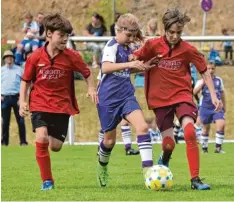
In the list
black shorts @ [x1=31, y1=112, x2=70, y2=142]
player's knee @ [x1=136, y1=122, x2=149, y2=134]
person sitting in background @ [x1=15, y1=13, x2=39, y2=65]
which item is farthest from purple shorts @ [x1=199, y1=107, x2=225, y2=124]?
player's knee @ [x1=136, y1=122, x2=149, y2=134]

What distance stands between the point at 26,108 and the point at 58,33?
2.97 feet

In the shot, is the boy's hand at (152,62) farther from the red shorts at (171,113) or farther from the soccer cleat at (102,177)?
the soccer cleat at (102,177)

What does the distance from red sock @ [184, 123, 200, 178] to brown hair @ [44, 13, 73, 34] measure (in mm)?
1715

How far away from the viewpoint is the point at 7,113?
66.3 ft

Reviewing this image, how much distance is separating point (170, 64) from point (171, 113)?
1.89 ft

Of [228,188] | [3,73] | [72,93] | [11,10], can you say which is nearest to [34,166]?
[72,93]

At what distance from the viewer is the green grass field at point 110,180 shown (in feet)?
30.3

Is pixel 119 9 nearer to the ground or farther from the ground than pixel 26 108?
nearer to the ground

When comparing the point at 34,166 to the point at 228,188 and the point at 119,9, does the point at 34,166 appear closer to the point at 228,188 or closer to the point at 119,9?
the point at 228,188

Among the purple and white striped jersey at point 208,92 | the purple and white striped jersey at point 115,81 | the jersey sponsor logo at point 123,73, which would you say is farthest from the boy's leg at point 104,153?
Result: the purple and white striped jersey at point 208,92

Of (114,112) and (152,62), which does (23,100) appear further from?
(152,62)

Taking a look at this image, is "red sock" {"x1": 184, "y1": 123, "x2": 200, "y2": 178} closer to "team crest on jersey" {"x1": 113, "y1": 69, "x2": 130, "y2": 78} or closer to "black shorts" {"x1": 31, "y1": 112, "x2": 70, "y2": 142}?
"team crest on jersey" {"x1": 113, "y1": 69, "x2": 130, "y2": 78}

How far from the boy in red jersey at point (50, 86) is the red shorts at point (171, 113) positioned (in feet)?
3.11

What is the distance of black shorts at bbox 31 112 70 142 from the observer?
33.0 feet
